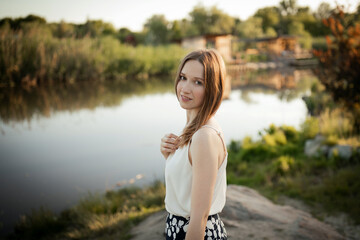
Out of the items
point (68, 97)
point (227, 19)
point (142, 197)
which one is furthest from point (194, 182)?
point (227, 19)

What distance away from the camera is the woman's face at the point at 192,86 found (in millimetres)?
1389

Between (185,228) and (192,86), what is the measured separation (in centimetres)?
80

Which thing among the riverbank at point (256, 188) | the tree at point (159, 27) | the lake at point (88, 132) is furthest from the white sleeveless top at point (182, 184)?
the tree at point (159, 27)

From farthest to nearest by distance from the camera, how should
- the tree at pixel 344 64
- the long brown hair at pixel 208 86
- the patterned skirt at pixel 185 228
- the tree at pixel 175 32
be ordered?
1. the tree at pixel 175 32
2. the tree at pixel 344 64
3. the patterned skirt at pixel 185 228
4. the long brown hair at pixel 208 86

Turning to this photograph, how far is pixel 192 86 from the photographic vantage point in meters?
1.40

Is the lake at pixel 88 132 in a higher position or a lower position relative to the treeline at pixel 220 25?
lower

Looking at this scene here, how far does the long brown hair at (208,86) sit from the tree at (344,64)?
6115 mm

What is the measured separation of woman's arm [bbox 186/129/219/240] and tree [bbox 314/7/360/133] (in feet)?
20.6

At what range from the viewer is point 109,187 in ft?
17.0

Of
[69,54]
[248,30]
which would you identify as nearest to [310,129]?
[69,54]

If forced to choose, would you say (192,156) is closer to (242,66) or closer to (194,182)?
(194,182)

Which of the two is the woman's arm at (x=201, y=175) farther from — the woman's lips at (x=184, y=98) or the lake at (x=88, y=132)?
the lake at (x=88, y=132)

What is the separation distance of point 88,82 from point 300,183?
47.5ft

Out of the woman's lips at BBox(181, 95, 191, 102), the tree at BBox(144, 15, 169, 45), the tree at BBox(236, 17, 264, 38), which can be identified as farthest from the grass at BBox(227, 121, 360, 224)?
the tree at BBox(236, 17, 264, 38)
